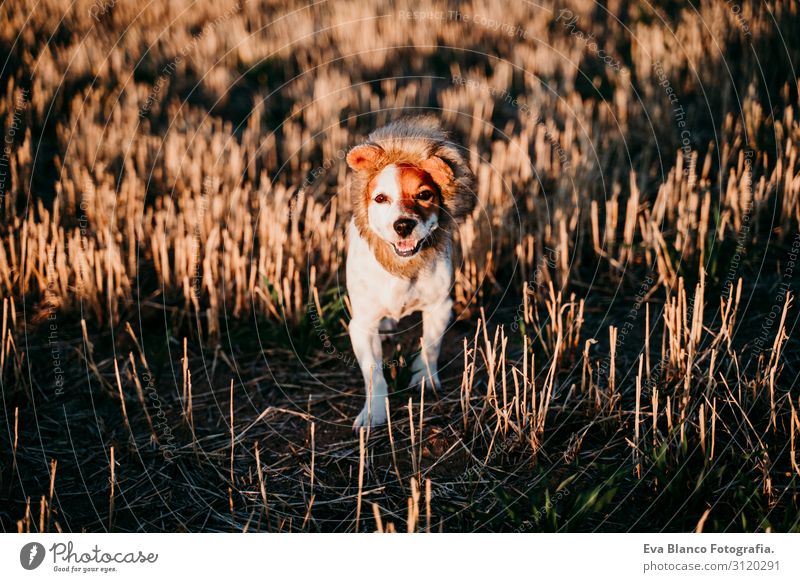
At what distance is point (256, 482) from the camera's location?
3.28m

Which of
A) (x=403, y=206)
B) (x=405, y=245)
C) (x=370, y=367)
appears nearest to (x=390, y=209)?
(x=403, y=206)

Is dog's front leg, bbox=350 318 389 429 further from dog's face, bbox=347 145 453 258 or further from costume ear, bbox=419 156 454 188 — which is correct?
costume ear, bbox=419 156 454 188

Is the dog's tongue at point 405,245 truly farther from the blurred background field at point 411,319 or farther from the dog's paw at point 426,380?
the dog's paw at point 426,380

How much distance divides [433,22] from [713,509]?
7.47 metres

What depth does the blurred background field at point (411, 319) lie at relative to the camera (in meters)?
3.13

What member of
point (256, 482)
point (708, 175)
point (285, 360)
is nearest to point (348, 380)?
point (285, 360)

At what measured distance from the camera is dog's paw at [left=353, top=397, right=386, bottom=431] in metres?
3.49

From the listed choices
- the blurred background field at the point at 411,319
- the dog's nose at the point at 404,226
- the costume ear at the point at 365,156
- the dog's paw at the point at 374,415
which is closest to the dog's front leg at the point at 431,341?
the blurred background field at the point at 411,319

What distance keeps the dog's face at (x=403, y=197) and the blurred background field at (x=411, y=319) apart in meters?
0.55

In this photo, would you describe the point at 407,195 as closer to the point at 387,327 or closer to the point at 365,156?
the point at 365,156

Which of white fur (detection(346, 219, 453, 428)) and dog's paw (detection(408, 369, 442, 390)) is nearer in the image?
white fur (detection(346, 219, 453, 428))

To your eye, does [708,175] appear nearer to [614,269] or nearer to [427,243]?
[614,269]

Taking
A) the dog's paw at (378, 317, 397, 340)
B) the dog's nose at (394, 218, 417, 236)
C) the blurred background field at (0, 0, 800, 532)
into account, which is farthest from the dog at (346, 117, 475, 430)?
the dog's paw at (378, 317, 397, 340)

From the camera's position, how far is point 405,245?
3066mm
